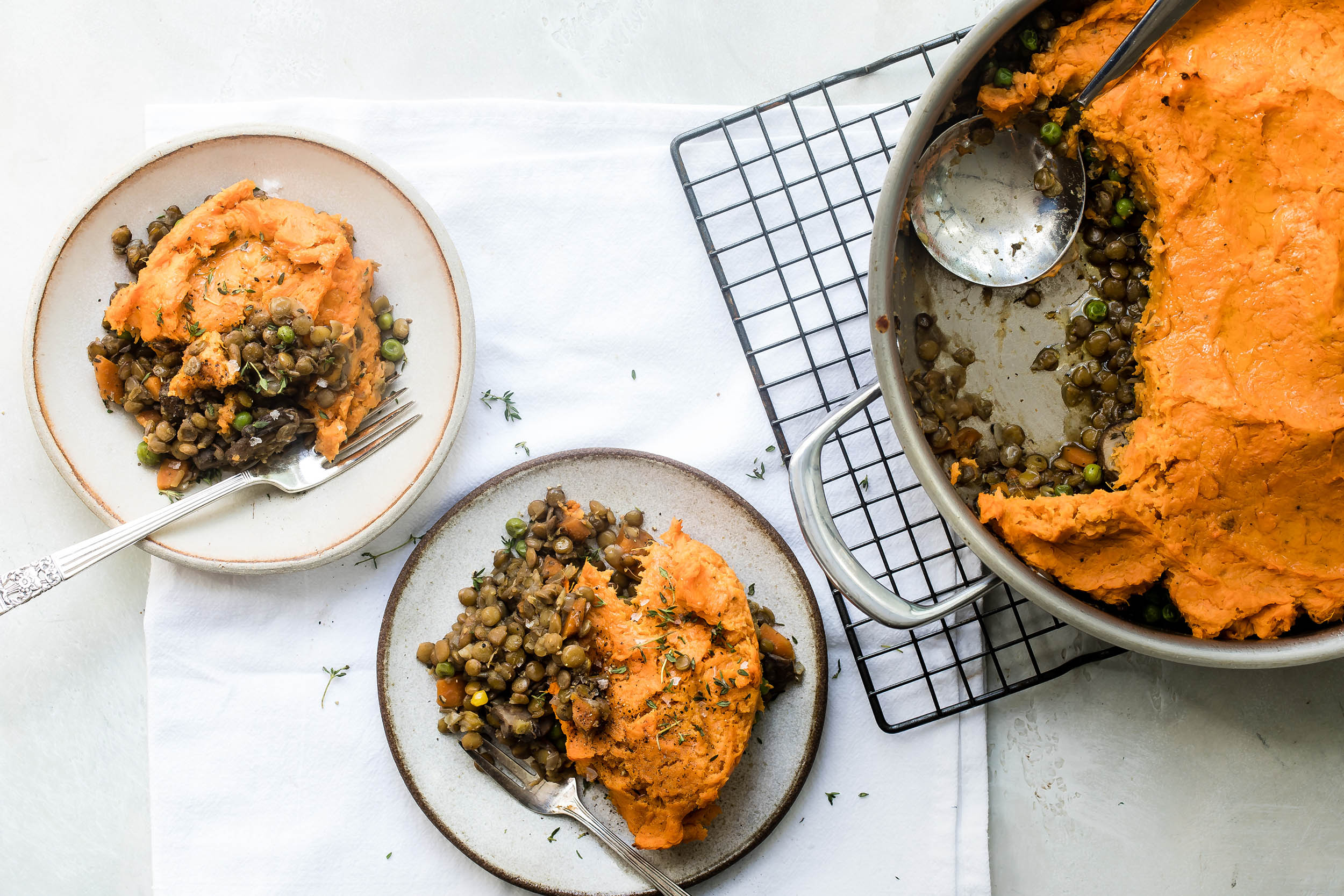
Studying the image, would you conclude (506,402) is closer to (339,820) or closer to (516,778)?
(516,778)

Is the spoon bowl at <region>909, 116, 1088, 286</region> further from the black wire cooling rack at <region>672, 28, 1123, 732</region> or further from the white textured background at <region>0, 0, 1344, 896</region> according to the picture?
the white textured background at <region>0, 0, 1344, 896</region>

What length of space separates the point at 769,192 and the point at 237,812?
8.44 ft

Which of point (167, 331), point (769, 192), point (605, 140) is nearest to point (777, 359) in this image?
point (769, 192)

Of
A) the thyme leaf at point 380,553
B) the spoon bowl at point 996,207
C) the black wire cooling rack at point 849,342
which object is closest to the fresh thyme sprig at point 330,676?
the thyme leaf at point 380,553

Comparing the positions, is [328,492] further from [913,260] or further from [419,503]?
[913,260]

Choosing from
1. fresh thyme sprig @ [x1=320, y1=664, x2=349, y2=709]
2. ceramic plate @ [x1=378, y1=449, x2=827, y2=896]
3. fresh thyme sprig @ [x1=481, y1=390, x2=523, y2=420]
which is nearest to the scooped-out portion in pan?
ceramic plate @ [x1=378, y1=449, x2=827, y2=896]

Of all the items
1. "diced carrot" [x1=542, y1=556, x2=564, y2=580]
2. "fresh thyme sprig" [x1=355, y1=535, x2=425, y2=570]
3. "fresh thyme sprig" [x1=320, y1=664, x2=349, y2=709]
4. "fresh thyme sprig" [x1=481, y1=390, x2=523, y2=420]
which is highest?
"fresh thyme sprig" [x1=481, y1=390, x2=523, y2=420]

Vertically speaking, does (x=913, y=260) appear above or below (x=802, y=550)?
above

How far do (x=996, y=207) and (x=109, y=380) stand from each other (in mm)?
2621

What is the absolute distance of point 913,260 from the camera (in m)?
2.64

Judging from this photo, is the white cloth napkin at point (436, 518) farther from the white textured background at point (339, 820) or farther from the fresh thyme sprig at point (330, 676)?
the white textured background at point (339, 820)

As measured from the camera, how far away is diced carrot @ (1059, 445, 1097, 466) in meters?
2.59

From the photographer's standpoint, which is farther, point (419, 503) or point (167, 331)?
point (419, 503)

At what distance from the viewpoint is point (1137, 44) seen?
227 centimetres
